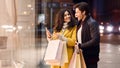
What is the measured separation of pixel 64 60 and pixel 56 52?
7.4 inches

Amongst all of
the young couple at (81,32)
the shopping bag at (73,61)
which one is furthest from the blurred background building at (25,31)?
the shopping bag at (73,61)

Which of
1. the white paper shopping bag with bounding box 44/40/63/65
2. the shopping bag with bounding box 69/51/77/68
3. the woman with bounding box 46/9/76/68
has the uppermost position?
the woman with bounding box 46/9/76/68

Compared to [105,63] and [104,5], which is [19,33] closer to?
[105,63]

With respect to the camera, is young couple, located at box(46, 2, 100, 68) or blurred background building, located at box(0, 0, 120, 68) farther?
blurred background building, located at box(0, 0, 120, 68)

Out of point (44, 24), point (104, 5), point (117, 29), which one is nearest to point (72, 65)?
point (44, 24)

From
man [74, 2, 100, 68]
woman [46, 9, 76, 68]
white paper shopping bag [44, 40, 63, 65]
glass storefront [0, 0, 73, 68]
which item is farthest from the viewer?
glass storefront [0, 0, 73, 68]

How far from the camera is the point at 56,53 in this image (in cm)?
459

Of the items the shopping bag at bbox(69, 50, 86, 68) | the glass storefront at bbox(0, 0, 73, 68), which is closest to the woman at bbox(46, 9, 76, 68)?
the shopping bag at bbox(69, 50, 86, 68)

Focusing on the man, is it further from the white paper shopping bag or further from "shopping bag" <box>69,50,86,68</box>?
the white paper shopping bag

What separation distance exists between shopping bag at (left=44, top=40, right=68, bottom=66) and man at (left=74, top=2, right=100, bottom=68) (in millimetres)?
237

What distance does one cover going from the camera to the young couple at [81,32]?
15.5 ft

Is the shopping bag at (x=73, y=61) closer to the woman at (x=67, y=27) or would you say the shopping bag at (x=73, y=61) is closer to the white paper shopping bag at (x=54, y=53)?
the woman at (x=67, y=27)

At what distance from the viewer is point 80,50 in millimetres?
4723

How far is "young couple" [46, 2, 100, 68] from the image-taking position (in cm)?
472
